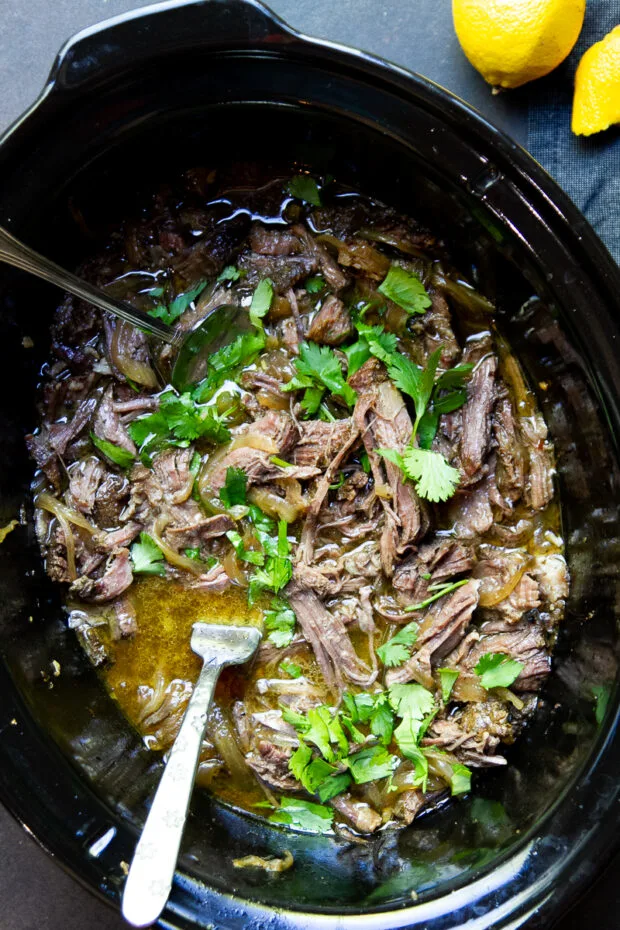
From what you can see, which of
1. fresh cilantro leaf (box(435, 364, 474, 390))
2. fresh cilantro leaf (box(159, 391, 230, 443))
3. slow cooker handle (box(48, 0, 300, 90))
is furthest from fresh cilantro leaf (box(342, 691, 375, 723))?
slow cooker handle (box(48, 0, 300, 90))

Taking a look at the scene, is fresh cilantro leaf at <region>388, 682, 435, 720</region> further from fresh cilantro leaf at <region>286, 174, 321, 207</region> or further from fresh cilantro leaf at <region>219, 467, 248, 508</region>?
fresh cilantro leaf at <region>286, 174, 321, 207</region>

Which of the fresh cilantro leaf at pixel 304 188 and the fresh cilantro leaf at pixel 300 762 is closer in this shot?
the fresh cilantro leaf at pixel 300 762

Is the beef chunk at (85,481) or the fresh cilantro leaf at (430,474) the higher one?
the beef chunk at (85,481)

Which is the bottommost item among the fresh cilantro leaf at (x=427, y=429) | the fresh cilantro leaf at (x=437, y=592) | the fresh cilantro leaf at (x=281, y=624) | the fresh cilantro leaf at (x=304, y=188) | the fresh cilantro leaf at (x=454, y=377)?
the fresh cilantro leaf at (x=437, y=592)

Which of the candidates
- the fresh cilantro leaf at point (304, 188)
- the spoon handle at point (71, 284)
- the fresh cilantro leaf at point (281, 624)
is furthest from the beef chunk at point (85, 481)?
the fresh cilantro leaf at point (304, 188)

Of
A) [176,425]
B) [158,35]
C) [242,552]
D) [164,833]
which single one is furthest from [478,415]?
[164,833]

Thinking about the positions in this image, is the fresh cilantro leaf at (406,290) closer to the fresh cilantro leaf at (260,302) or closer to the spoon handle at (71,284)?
the fresh cilantro leaf at (260,302)
